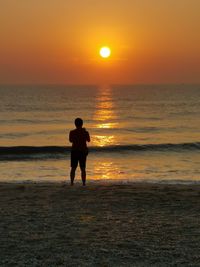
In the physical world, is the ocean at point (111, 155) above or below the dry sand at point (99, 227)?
above

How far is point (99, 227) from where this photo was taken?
8039 millimetres

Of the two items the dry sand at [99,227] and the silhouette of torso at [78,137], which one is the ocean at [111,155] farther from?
the dry sand at [99,227]

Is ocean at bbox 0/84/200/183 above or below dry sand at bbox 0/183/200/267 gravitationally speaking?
above

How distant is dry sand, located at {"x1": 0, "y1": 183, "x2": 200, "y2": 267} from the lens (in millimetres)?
6391

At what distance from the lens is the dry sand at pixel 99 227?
639 cm

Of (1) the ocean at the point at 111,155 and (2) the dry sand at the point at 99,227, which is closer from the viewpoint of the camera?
(2) the dry sand at the point at 99,227

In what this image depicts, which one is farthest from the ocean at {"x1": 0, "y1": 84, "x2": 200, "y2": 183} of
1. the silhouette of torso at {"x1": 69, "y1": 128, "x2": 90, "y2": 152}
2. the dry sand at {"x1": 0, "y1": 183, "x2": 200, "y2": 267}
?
the dry sand at {"x1": 0, "y1": 183, "x2": 200, "y2": 267}

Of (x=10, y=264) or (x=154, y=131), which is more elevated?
(x=154, y=131)

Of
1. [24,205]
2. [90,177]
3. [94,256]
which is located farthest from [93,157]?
[94,256]

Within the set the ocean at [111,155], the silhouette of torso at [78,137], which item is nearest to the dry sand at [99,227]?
the silhouette of torso at [78,137]

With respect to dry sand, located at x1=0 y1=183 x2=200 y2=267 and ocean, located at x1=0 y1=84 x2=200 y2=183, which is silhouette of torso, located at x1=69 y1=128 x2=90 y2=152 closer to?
dry sand, located at x1=0 y1=183 x2=200 y2=267

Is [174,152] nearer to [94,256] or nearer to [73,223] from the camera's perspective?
[73,223]

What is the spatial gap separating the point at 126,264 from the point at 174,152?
21904mm

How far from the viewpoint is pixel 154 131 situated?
136 ft
